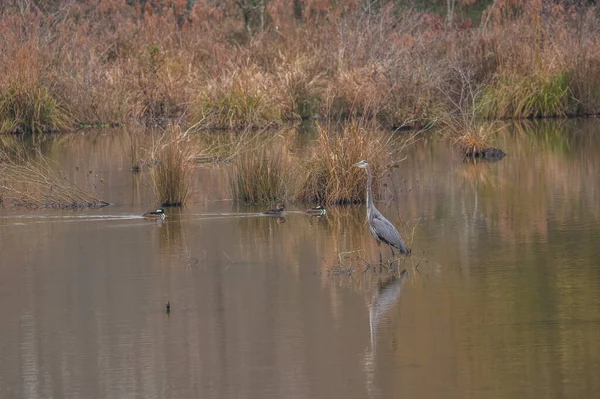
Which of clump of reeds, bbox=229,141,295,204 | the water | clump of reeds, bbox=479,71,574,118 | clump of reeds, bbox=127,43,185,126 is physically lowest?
the water

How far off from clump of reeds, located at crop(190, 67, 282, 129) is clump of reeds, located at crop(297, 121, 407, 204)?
1126cm

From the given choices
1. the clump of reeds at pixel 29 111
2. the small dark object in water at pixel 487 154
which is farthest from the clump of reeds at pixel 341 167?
the clump of reeds at pixel 29 111

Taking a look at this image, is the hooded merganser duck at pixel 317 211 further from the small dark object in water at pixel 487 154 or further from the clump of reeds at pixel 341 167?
the small dark object in water at pixel 487 154

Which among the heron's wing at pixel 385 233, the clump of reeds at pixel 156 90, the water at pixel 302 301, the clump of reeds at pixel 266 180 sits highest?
the clump of reeds at pixel 156 90

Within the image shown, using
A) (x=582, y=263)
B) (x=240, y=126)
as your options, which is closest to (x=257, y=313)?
(x=582, y=263)

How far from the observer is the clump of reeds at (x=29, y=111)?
26.0m

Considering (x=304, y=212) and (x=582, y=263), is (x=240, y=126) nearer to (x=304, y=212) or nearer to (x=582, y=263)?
(x=304, y=212)

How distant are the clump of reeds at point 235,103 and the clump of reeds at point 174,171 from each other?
10.9 meters

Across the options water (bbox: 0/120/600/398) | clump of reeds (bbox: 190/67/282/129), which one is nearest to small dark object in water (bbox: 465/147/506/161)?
water (bbox: 0/120/600/398)

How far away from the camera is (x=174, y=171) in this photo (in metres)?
15.0

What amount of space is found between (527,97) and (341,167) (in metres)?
12.8

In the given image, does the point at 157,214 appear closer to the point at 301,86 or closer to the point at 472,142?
the point at 472,142

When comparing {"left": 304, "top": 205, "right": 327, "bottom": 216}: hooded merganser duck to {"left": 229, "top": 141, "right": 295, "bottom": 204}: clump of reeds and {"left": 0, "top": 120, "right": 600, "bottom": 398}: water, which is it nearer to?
{"left": 0, "top": 120, "right": 600, "bottom": 398}: water

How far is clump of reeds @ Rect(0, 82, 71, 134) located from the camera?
25984 millimetres
